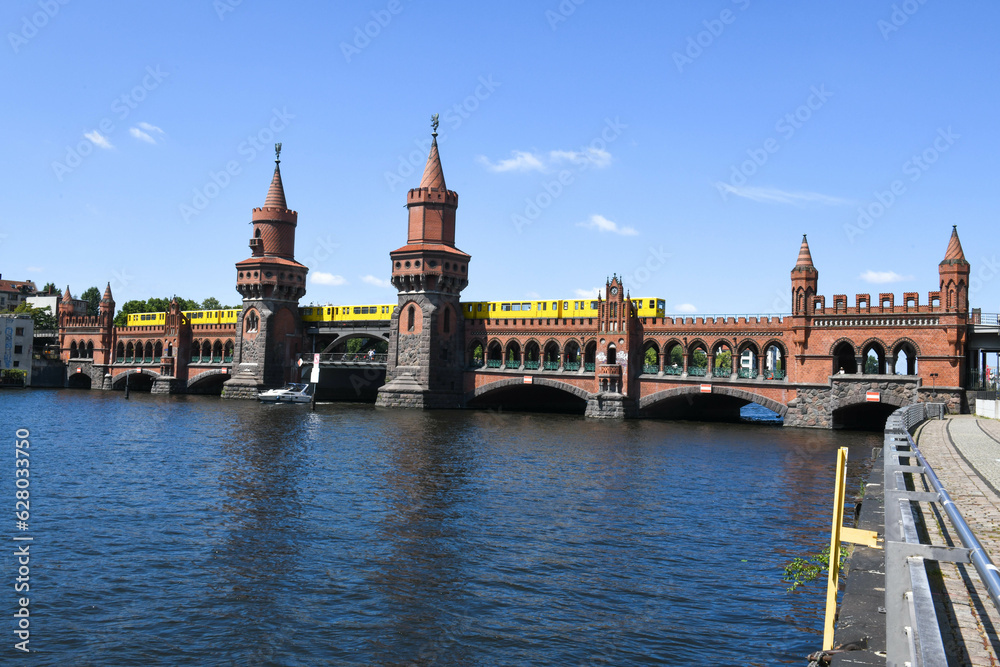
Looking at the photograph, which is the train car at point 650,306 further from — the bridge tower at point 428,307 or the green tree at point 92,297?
the green tree at point 92,297

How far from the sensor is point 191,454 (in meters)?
36.9

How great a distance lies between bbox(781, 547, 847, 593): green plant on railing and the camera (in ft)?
54.9

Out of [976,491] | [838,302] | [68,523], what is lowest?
[68,523]

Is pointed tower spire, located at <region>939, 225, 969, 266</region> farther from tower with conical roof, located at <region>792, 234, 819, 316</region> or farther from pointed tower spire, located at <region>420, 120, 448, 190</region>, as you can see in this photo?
pointed tower spire, located at <region>420, 120, 448, 190</region>

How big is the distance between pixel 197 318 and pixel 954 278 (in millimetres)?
81973

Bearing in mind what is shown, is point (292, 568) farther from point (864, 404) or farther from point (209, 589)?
point (864, 404)

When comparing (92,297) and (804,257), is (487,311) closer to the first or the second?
(804,257)

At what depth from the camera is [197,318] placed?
97562 mm

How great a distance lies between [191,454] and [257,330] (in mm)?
48399

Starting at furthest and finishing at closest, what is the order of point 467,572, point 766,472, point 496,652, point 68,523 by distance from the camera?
point 766,472
point 68,523
point 467,572
point 496,652

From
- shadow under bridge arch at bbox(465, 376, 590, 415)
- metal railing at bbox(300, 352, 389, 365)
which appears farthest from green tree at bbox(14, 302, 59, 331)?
shadow under bridge arch at bbox(465, 376, 590, 415)

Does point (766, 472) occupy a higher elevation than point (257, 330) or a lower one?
lower

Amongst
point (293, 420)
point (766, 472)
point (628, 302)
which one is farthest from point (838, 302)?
point (293, 420)

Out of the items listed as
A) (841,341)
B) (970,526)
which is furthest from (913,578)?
(841,341)
